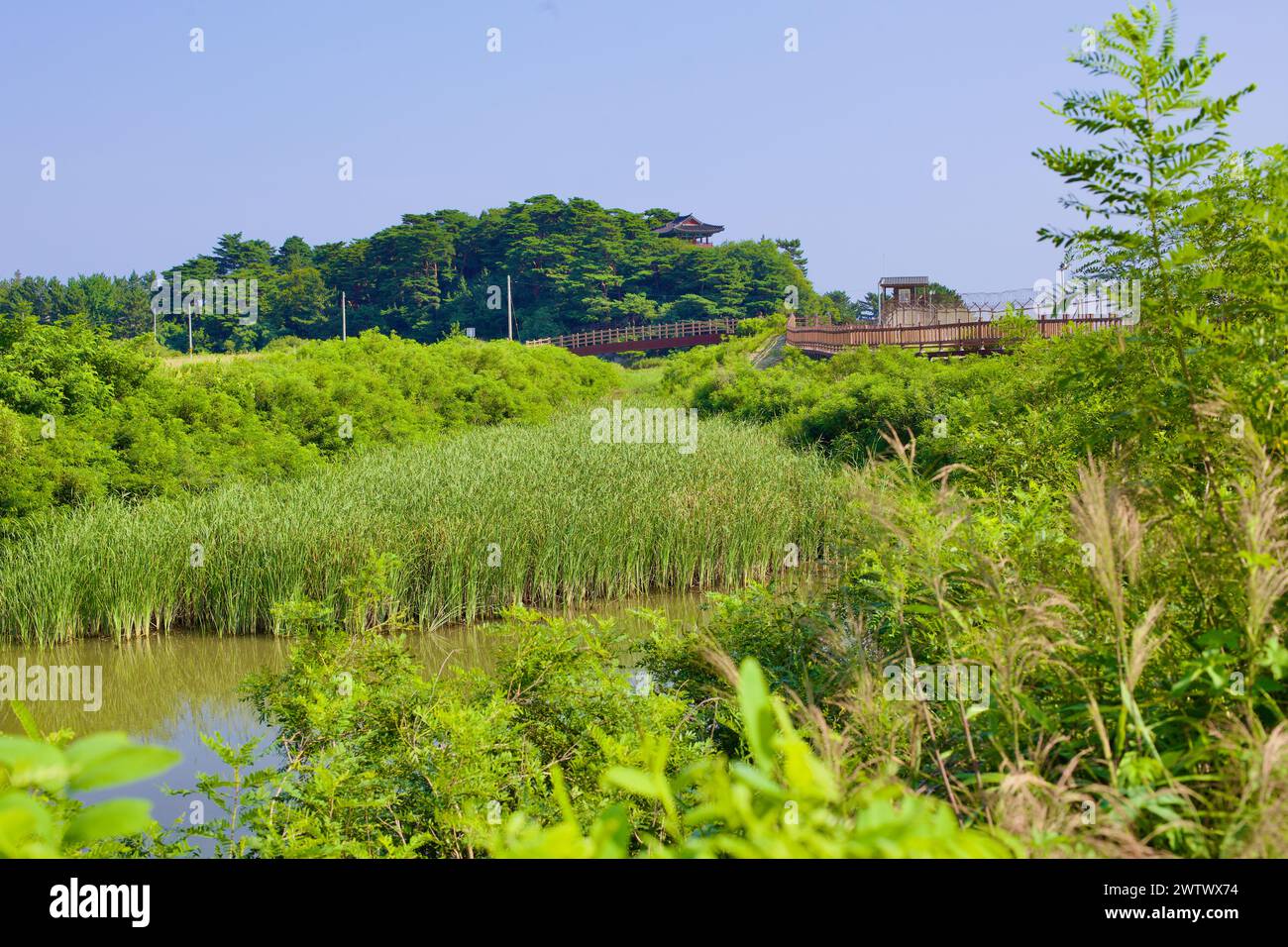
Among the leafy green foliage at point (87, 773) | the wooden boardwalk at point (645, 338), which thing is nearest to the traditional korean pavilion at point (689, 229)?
the wooden boardwalk at point (645, 338)

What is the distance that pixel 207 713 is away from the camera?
29.0 feet

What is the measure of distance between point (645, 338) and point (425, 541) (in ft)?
113

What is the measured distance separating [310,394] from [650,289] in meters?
36.3

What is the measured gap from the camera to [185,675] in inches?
389

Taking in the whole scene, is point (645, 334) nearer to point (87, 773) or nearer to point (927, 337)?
point (927, 337)

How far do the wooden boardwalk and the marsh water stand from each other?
3211 cm

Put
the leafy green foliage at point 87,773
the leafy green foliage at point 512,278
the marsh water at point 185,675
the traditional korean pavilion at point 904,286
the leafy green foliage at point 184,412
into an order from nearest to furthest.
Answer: the leafy green foliage at point 87,773
the marsh water at point 185,675
the leafy green foliage at point 184,412
the traditional korean pavilion at point 904,286
the leafy green foliage at point 512,278

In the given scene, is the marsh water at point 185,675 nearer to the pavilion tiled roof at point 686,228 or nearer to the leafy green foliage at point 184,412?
the leafy green foliage at point 184,412

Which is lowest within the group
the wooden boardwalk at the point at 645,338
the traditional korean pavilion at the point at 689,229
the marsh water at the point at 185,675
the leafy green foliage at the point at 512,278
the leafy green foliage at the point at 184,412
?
the marsh water at the point at 185,675

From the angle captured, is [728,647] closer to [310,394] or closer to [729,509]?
[729,509]

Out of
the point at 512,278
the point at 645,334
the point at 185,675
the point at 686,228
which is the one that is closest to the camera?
the point at 185,675

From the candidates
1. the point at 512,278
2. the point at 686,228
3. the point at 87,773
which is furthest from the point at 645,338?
the point at 87,773

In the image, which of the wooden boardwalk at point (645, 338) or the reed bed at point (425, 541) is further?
the wooden boardwalk at point (645, 338)

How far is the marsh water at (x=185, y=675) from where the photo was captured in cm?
822
